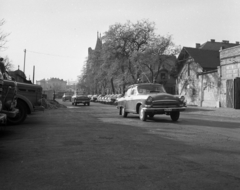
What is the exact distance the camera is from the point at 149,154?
5.04 m

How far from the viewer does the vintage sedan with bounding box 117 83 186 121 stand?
11.3 meters

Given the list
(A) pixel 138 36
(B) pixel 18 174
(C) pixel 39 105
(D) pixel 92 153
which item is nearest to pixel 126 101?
(C) pixel 39 105

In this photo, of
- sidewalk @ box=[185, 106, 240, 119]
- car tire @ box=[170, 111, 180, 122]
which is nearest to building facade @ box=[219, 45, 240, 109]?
sidewalk @ box=[185, 106, 240, 119]

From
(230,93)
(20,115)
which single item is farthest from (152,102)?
(230,93)

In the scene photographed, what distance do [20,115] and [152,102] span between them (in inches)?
223

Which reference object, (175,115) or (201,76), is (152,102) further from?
(201,76)

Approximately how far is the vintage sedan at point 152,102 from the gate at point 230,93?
14906mm

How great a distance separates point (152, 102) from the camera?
11.3 meters

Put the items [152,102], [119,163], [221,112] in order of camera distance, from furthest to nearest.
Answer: [221,112] < [152,102] < [119,163]

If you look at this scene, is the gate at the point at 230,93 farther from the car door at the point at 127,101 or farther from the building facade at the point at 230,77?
the car door at the point at 127,101

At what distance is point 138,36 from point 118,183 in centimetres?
3744

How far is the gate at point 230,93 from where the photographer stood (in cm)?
2483

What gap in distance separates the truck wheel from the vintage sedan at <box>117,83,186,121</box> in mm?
5178

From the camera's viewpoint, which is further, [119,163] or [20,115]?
[20,115]
